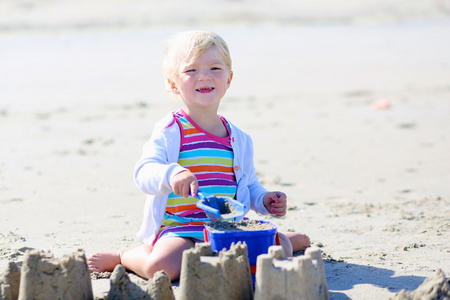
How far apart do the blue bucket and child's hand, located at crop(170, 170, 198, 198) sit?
191mm

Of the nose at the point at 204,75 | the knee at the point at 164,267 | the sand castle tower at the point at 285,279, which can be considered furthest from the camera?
the nose at the point at 204,75

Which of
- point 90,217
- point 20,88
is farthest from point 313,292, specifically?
point 20,88

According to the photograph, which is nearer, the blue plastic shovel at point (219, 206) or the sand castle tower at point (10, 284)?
the sand castle tower at point (10, 284)

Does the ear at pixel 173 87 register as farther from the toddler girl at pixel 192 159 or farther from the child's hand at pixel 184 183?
the child's hand at pixel 184 183

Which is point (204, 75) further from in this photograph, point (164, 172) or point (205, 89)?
point (164, 172)

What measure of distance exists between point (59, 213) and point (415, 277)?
8.10ft

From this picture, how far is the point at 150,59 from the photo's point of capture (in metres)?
15.3

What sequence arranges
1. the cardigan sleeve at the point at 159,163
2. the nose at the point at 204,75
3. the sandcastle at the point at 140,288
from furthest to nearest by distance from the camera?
the nose at the point at 204,75, the cardigan sleeve at the point at 159,163, the sandcastle at the point at 140,288

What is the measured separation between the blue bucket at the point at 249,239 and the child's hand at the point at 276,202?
1.75 ft

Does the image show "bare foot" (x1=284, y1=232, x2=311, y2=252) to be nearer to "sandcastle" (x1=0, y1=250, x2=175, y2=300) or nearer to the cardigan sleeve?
the cardigan sleeve

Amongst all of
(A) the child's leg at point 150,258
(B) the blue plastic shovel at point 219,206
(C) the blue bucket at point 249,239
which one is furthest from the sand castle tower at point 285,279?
(A) the child's leg at point 150,258

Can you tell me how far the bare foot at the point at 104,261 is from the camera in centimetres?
337

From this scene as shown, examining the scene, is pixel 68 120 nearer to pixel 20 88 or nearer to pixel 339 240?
pixel 20 88

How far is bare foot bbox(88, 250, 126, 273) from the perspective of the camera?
133 inches
